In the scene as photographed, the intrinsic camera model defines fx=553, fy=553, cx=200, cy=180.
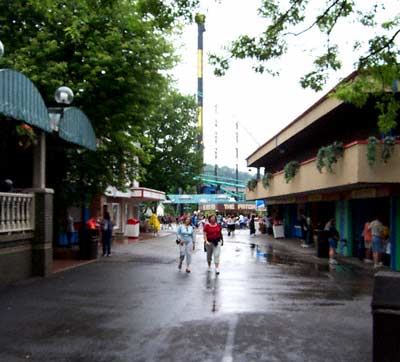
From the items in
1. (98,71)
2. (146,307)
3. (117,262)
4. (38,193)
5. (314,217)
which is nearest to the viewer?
(146,307)

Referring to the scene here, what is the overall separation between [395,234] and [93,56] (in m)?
10.5

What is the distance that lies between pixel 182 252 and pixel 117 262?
3.06 m

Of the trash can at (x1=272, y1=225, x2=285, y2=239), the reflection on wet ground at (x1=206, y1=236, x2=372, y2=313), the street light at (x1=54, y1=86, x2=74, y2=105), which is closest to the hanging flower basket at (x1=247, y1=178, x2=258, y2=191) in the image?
the trash can at (x1=272, y1=225, x2=285, y2=239)

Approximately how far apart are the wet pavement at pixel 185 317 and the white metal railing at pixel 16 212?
131 cm

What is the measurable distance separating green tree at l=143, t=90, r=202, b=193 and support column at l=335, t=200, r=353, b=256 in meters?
33.6

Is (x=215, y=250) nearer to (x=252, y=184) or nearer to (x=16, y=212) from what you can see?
(x=16, y=212)

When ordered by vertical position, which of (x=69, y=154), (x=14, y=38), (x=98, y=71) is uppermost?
(x=14, y=38)

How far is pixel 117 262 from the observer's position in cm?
1734

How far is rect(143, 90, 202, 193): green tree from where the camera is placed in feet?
183

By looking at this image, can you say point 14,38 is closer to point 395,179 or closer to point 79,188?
point 79,188

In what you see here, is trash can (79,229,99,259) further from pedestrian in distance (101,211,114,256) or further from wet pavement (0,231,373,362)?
wet pavement (0,231,373,362)

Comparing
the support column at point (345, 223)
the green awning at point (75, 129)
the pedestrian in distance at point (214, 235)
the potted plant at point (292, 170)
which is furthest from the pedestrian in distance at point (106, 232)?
the support column at point (345, 223)

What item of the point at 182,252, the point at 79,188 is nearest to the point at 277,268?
the point at 182,252

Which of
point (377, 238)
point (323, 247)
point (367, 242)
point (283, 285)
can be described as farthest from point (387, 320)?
point (323, 247)
